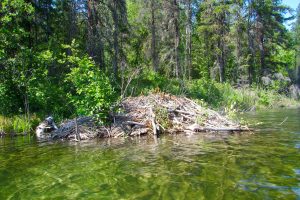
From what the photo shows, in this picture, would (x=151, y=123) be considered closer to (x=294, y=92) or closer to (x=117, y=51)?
(x=117, y=51)

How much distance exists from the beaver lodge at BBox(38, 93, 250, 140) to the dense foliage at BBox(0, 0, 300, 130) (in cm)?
64

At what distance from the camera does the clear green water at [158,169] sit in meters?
5.64

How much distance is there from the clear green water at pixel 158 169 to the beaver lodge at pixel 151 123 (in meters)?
1.57

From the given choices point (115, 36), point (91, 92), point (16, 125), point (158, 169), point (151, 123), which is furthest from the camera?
point (115, 36)

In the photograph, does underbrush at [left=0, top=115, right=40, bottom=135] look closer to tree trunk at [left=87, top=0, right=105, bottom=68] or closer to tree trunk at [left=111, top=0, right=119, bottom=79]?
tree trunk at [left=87, top=0, right=105, bottom=68]

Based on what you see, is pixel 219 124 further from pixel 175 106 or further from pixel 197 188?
pixel 197 188

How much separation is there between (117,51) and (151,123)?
1304cm

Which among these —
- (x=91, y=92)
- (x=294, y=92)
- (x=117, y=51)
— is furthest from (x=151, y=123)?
(x=294, y=92)

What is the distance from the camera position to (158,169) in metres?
7.12

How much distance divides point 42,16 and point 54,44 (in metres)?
3.47

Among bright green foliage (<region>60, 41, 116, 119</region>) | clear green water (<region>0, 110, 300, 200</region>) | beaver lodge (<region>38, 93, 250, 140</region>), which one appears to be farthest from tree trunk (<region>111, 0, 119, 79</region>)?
clear green water (<region>0, 110, 300, 200</region>)

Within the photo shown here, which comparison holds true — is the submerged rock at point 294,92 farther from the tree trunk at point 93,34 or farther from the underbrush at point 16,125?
the underbrush at point 16,125

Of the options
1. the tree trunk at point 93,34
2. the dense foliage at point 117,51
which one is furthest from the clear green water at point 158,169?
the tree trunk at point 93,34

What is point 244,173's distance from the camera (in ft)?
21.4
